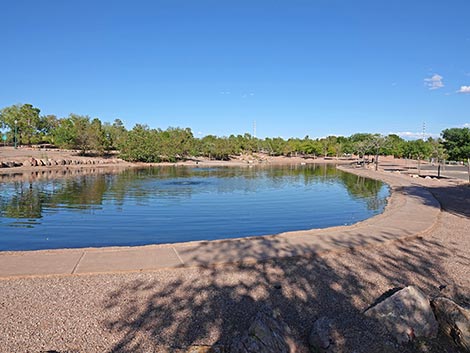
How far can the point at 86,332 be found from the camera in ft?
16.0

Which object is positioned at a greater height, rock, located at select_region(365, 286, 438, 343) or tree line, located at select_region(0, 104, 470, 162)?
tree line, located at select_region(0, 104, 470, 162)

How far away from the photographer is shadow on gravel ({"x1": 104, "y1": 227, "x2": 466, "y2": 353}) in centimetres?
486

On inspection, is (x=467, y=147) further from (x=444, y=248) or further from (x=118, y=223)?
(x=118, y=223)

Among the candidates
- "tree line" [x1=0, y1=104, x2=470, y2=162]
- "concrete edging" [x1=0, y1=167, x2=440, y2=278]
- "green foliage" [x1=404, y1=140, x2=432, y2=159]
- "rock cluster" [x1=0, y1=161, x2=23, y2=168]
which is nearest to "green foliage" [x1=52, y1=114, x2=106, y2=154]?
"tree line" [x1=0, y1=104, x2=470, y2=162]

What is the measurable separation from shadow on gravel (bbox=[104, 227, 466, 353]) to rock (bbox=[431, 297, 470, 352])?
0.19m

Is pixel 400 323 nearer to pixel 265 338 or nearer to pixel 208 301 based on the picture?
pixel 265 338

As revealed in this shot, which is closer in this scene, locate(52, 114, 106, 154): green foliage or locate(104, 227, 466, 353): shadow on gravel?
locate(104, 227, 466, 353): shadow on gravel

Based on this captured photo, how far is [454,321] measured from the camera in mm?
5066

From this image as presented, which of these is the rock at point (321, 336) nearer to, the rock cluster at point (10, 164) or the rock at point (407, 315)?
the rock at point (407, 315)

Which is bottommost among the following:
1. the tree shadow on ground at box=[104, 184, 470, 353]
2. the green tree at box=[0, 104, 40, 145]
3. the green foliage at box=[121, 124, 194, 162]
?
the tree shadow on ground at box=[104, 184, 470, 353]

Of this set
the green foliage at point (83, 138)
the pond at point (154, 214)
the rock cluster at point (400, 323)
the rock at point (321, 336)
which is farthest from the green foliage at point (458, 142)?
the green foliage at point (83, 138)

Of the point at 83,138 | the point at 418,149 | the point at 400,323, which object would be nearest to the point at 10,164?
the point at 83,138

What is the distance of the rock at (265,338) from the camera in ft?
13.5

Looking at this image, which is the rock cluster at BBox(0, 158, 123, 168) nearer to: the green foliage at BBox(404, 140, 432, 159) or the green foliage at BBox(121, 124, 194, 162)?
the green foliage at BBox(121, 124, 194, 162)
